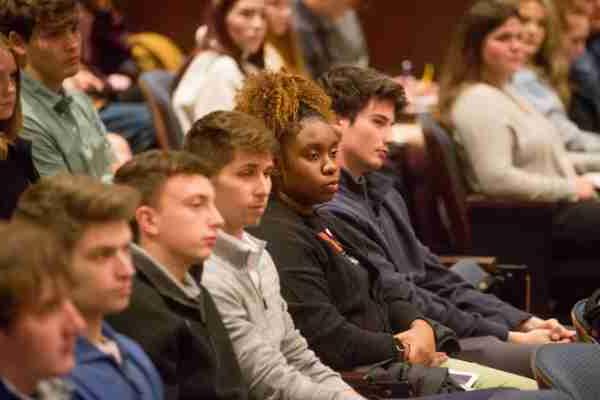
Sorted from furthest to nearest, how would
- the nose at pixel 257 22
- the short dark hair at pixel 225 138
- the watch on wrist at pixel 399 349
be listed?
the nose at pixel 257 22, the watch on wrist at pixel 399 349, the short dark hair at pixel 225 138

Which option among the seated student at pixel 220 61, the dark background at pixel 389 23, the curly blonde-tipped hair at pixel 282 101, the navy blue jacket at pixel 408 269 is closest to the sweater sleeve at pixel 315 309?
the curly blonde-tipped hair at pixel 282 101

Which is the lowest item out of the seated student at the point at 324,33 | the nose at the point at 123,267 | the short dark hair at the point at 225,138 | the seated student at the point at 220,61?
the seated student at the point at 324,33

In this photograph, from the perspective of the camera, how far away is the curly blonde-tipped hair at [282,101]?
2.97m

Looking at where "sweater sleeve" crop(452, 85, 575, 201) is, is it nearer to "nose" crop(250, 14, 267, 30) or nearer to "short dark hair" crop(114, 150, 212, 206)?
"nose" crop(250, 14, 267, 30)

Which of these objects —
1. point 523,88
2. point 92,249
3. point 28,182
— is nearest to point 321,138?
point 28,182

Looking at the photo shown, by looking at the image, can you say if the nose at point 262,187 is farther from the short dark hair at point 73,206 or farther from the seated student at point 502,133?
the seated student at point 502,133

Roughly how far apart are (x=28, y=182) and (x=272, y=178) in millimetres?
547

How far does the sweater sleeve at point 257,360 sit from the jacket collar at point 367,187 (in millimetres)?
904

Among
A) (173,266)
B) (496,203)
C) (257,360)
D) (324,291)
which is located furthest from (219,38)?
(173,266)

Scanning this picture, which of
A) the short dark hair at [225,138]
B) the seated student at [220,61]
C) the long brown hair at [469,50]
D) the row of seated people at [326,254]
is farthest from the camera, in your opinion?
the long brown hair at [469,50]

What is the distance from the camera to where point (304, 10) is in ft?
21.8

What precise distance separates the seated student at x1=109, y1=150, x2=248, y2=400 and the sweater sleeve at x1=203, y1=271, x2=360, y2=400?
0.15 meters

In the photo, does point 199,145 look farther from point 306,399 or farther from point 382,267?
point 382,267

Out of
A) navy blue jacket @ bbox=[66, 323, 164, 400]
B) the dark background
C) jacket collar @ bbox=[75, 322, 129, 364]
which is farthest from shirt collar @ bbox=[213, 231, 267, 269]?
the dark background
